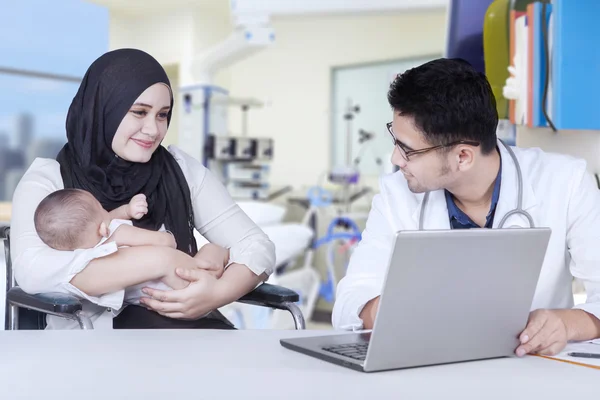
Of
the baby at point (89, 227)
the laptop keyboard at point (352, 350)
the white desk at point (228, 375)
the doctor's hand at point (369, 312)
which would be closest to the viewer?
the white desk at point (228, 375)

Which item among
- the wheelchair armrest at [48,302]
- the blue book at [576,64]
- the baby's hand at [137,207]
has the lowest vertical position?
the wheelchair armrest at [48,302]

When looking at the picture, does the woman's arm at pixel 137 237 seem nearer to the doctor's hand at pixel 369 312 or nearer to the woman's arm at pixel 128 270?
the woman's arm at pixel 128 270

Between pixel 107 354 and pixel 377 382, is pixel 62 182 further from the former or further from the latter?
pixel 377 382

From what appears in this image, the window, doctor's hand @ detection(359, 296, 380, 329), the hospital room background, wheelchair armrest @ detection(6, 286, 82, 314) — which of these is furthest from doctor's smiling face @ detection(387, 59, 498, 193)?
the window

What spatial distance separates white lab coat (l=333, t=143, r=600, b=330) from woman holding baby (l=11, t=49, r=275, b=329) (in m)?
0.34

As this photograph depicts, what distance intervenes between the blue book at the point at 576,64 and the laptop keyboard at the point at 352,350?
3.35ft

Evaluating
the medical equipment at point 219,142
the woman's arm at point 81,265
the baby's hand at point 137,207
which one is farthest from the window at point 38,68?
the woman's arm at point 81,265

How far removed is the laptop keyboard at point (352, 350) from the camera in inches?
40.0

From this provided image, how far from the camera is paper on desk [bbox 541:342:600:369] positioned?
1.06m

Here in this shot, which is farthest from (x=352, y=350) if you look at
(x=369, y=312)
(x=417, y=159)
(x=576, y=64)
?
(x=576, y=64)

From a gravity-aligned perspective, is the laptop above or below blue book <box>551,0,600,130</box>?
below

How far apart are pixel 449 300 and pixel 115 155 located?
1.08 m

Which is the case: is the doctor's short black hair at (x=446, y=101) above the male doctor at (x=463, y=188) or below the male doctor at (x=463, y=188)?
above

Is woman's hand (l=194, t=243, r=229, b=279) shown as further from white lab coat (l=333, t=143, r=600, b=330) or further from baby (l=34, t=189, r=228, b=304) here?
white lab coat (l=333, t=143, r=600, b=330)
